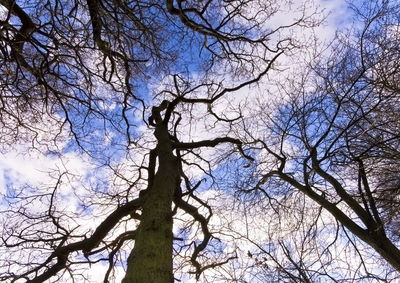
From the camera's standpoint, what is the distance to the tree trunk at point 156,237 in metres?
2.54

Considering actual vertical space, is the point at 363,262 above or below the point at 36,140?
below

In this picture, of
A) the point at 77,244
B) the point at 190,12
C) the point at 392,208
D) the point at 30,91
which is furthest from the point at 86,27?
the point at 392,208

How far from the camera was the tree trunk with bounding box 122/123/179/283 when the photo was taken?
2538 mm

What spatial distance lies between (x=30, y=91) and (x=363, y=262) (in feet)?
18.3

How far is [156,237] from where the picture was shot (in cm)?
293

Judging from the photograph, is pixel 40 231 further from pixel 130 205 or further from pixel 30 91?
pixel 30 91

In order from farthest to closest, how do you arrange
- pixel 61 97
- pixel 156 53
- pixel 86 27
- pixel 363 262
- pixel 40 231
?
pixel 61 97, pixel 156 53, pixel 40 231, pixel 363 262, pixel 86 27

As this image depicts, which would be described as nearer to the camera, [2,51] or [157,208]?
[157,208]

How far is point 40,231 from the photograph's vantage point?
4879 millimetres

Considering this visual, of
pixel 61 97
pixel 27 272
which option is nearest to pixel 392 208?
pixel 27 272

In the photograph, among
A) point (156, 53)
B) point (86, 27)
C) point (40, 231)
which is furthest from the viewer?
point (156, 53)

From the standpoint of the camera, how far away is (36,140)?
237 inches

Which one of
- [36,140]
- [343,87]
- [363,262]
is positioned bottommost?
[363,262]

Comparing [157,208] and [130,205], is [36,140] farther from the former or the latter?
[157,208]
